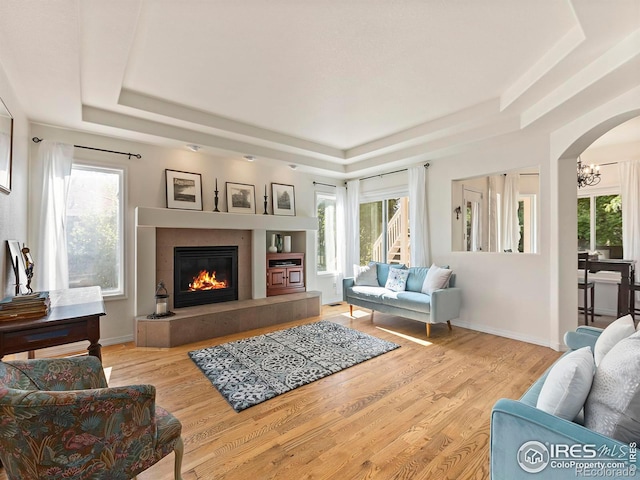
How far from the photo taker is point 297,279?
18.0ft

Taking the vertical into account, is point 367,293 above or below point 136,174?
below

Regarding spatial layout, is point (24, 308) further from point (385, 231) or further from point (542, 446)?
point (385, 231)

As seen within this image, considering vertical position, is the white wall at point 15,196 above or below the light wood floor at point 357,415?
above

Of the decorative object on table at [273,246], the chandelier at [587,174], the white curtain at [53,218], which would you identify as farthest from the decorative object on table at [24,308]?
the chandelier at [587,174]

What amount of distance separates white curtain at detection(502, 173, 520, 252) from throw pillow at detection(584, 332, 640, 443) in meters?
4.85

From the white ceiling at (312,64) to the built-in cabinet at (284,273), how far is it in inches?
85.1

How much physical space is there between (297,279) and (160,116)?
3.28 meters

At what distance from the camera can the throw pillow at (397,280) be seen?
15.0 ft

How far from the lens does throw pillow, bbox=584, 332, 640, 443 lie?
1109 millimetres

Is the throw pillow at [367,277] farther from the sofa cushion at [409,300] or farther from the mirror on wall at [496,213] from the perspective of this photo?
the mirror on wall at [496,213]

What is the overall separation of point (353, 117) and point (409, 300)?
2.53 m

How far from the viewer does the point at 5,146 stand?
7.57 ft

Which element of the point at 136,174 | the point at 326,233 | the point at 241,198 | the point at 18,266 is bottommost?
the point at 18,266

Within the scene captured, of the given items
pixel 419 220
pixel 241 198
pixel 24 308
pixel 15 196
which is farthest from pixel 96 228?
pixel 419 220
